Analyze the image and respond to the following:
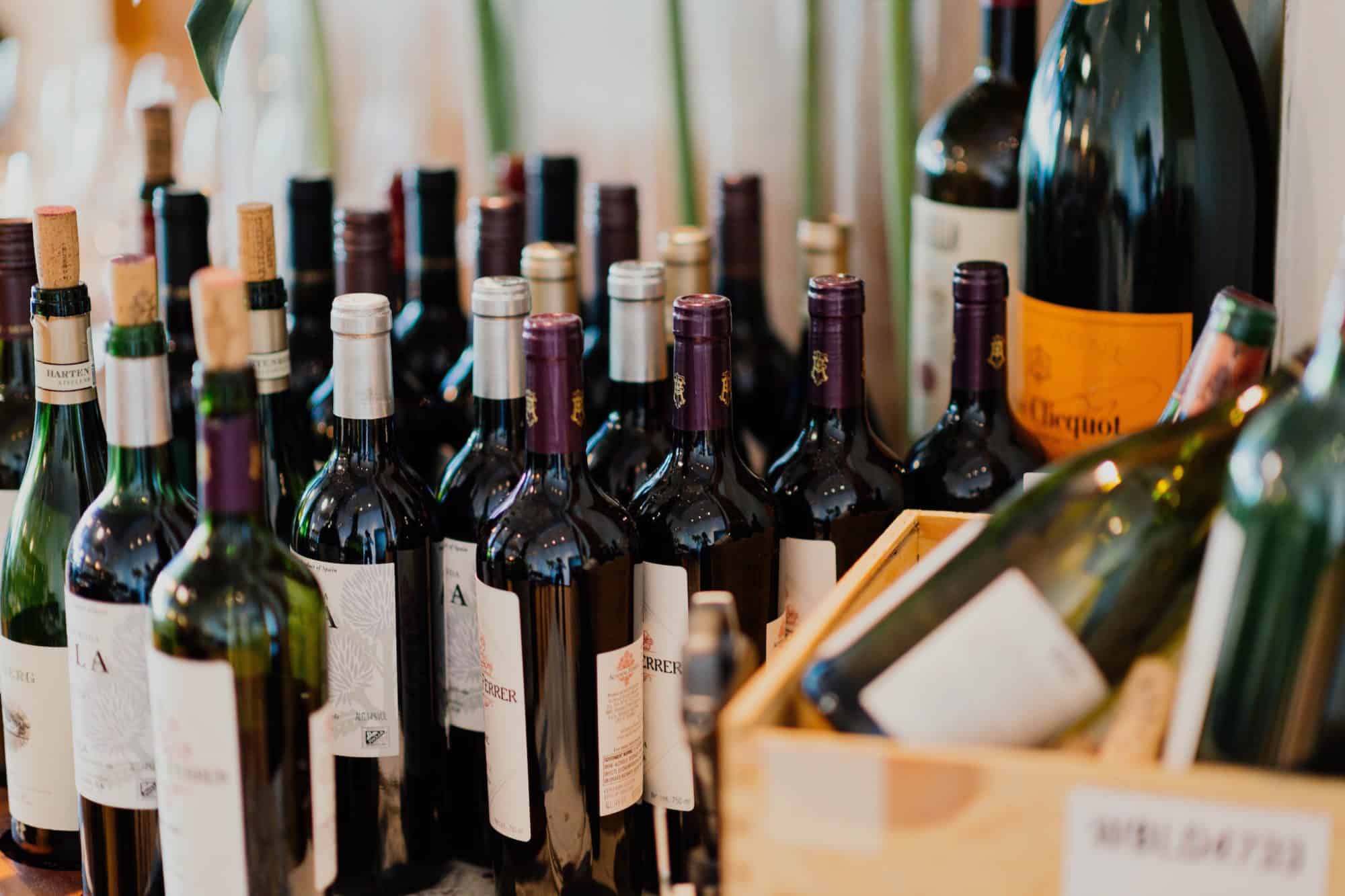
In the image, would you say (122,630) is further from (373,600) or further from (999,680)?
(999,680)

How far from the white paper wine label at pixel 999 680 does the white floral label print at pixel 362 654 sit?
35 cm

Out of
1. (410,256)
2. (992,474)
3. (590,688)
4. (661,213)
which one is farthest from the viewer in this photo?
(661,213)

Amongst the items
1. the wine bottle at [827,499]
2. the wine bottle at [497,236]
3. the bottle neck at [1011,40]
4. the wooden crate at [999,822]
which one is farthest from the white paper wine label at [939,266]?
the wooden crate at [999,822]

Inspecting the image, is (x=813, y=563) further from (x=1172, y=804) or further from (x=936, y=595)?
(x=1172, y=804)

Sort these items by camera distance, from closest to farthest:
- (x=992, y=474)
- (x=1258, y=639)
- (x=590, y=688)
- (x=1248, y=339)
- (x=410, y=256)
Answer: (x=1258, y=639), (x=1248, y=339), (x=590, y=688), (x=992, y=474), (x=410, y=256)

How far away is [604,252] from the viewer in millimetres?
1218

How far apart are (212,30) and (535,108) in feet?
3.43

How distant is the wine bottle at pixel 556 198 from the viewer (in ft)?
4.31

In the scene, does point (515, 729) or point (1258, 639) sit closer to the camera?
point (1258, 639)

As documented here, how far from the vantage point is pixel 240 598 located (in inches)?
27.4

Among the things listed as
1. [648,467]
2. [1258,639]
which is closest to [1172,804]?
[1258,639]

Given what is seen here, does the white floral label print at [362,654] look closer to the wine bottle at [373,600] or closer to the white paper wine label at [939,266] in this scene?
the wine bottle at [373,600]

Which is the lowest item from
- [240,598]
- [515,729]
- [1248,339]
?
[515,729]

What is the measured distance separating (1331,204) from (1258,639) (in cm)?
40
